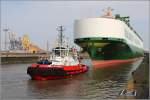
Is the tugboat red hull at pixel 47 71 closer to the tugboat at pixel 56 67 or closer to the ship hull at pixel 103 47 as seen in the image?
the tugboat at pixel 56 67

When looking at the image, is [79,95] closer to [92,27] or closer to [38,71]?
[38,71]

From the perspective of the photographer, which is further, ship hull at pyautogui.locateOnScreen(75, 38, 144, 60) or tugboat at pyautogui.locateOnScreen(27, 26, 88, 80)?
ship hull at pyautogui.locateOnScreen(75, 38, 144, 60)

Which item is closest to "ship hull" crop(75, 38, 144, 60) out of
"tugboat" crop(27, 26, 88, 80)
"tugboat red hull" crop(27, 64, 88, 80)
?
"tugboat" crop(27, 26, 88, 80)

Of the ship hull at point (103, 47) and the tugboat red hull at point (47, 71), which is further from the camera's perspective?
the ship hull at point (103, 47)

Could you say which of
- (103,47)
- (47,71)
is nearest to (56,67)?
(47,71)

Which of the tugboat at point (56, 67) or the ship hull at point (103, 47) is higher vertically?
the ship hull at point (103, 47)

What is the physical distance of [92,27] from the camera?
1585 inches

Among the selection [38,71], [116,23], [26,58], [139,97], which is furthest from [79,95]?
[26,58]

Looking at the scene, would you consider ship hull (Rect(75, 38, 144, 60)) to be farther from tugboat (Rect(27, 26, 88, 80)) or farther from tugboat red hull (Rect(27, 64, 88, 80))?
tugboat red hull (Rect(27, 64, 88, 80))

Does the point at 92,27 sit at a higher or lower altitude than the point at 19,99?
higher

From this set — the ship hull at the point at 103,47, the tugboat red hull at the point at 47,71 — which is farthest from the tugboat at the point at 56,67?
the ship hull at the point at 103,47

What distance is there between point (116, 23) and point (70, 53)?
47.4ft

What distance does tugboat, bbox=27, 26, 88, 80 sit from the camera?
22703mm

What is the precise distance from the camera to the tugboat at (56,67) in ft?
74.5
